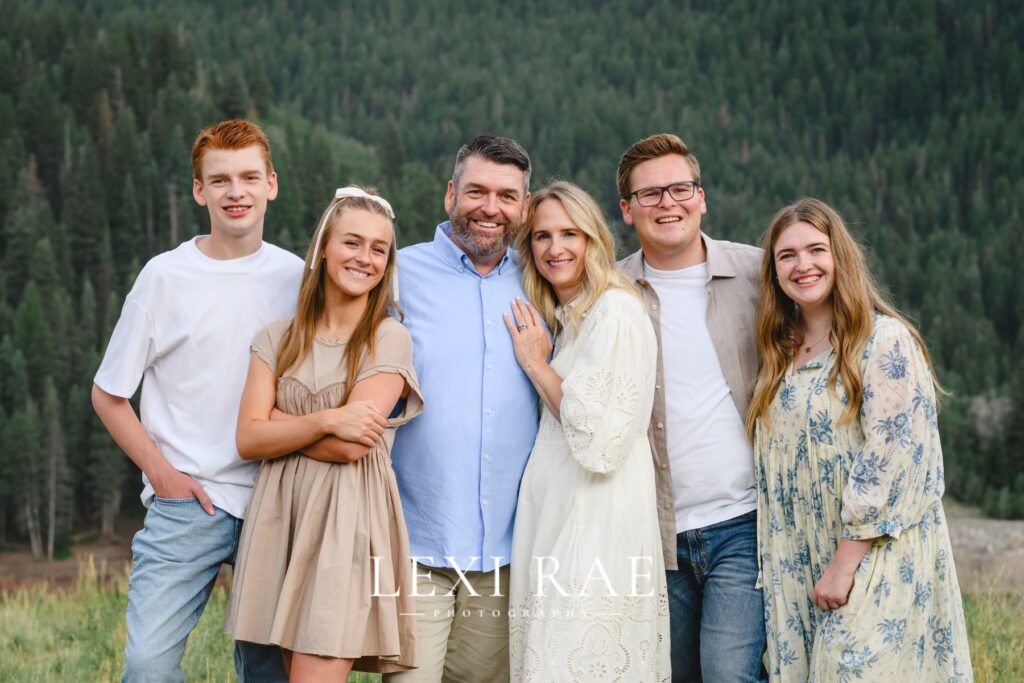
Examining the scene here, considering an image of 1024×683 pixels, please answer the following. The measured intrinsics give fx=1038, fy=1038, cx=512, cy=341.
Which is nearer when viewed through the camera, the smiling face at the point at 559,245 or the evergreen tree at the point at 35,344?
the smiling face at the point at 559,245

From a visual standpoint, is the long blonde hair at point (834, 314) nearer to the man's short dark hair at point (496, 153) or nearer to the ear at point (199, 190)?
the man's short dark hair at point (496, 153)

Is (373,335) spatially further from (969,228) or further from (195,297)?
(969,228)

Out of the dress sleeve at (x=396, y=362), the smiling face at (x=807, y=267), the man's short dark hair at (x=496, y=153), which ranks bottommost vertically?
the dress sleeve at (x=396, y=362)

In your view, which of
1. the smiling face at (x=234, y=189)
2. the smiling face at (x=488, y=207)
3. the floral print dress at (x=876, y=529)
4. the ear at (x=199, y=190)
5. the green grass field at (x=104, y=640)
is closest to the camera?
the floral print dress at (x=876, y=529)

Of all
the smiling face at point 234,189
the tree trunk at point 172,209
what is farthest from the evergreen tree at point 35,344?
the smiling face at point 234,189

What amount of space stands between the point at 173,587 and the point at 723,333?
2.24m

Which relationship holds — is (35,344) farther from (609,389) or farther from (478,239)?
(609,389)

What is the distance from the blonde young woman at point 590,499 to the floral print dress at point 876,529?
0.51 meters

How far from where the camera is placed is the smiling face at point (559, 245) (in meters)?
3.97

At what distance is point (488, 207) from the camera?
4.06 meters

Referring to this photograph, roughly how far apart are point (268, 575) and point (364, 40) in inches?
4839

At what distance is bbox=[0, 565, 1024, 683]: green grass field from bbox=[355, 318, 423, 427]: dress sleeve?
8.01ft

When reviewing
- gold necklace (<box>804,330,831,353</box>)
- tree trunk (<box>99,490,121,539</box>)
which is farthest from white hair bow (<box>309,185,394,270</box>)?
tree trunk (<box>99,490,121,539</box>)

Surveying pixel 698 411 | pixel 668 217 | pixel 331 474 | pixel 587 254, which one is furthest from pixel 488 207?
pixel 331 474
